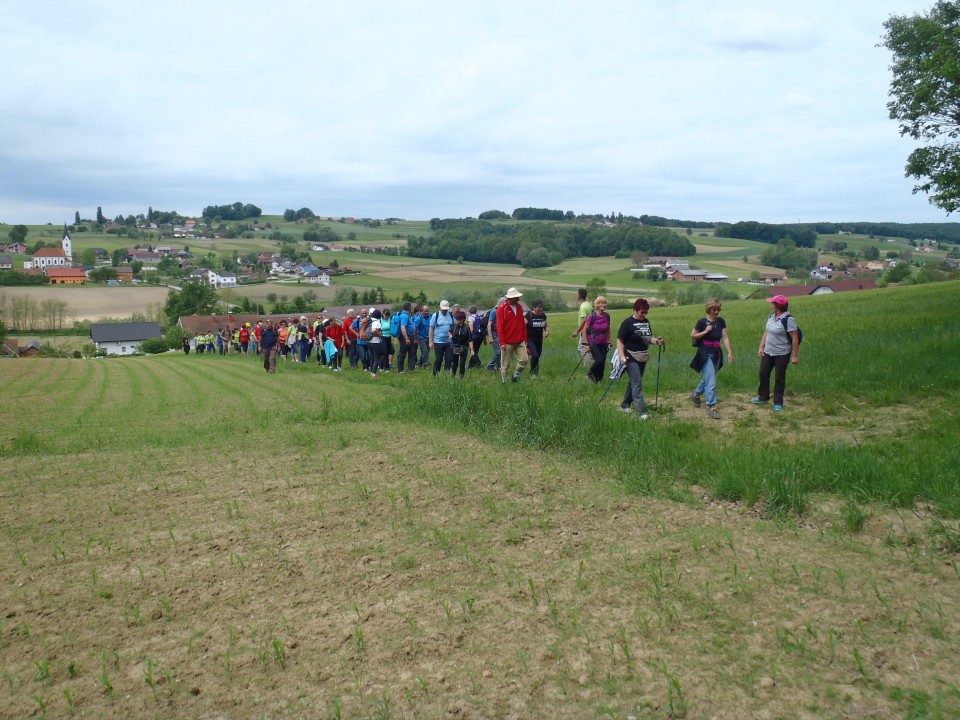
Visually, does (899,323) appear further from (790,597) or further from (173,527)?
(173,527)

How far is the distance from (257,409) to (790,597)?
10942 millimetres

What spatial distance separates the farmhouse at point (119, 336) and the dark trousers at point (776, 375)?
78.0 m

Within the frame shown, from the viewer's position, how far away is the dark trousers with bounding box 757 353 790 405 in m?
11.4

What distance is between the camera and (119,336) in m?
82.0

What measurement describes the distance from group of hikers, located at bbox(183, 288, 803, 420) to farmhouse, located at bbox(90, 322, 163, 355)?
58.9 meters

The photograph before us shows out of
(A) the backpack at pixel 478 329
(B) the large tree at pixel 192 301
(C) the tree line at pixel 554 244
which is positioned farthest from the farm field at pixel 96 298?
(A) the backpack at pixel 478 329

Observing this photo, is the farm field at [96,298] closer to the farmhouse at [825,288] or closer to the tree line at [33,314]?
the tree line at [33,314]

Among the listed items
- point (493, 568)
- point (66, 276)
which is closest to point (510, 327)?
point (493, 568)

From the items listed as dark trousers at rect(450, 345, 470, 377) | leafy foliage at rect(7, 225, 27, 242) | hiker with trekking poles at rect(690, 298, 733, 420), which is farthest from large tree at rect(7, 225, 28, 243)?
hiker with trekking poles at rect(690, 298, 733, 420)

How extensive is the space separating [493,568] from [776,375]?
7.50 metres

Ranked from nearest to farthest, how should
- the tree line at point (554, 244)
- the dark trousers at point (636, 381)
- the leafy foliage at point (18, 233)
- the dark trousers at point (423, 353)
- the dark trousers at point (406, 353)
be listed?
the dark trousers at point (636, 381) < the dark trousers at point (406, 353) < the dark trousers at point (423, 353) < the tree line at point (554, 244) < the leafy foliage at point (18, 233)

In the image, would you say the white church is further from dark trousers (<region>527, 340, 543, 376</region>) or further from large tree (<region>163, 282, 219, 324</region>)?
dark trousers (<region>527, 340, 543, 376</region>)

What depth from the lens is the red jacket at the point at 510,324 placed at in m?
14.6

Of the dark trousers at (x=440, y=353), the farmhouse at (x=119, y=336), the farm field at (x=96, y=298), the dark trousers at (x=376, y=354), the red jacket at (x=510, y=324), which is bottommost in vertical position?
the farmhouse at (x=119, y=336)
